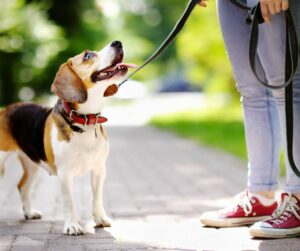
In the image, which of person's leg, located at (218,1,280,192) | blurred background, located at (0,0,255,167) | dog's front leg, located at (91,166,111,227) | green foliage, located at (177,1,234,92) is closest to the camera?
person's leg, located at (218,1,280,192)

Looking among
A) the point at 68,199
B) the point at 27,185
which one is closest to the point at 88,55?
the point at 68,199

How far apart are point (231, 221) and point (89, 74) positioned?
142cm

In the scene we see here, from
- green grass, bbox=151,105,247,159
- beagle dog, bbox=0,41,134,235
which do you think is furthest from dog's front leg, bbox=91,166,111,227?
green grass, bbox=151,105,247,159

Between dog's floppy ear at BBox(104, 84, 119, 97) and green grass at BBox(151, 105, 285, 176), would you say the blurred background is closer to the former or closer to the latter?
green grass at BBox(151, 105, 285, 176)

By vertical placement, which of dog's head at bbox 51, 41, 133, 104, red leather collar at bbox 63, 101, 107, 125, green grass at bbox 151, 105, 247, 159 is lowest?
green grass at bbox 151, 105, 247, 159

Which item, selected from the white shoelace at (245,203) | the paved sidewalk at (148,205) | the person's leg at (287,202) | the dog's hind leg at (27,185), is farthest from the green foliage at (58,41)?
the person's leg at (287,202)

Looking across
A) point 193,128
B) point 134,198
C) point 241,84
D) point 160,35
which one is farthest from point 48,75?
point 160,35

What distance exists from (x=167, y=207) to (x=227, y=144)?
6.11 metres

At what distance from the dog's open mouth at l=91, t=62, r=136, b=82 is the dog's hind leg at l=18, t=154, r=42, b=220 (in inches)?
43.1

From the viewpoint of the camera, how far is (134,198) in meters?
6.48

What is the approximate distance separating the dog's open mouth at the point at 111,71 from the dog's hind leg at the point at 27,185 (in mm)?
1094

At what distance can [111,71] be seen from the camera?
4508mm

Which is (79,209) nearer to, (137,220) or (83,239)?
(137,220)

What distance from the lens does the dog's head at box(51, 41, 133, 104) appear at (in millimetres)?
4492
